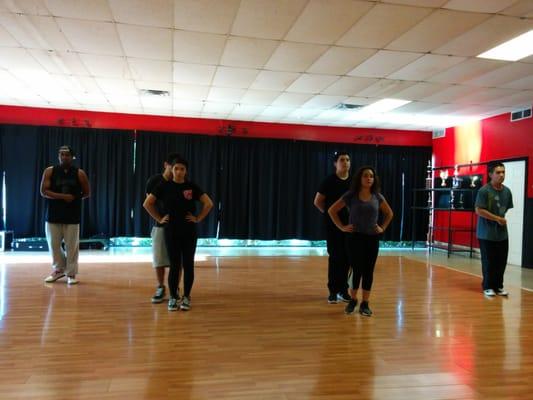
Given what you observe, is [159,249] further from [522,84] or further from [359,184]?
[522,84]

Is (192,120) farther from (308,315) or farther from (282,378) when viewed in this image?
(282,378)

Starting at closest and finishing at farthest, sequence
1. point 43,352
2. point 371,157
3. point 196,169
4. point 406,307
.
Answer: point 43,352 < point 406,307 < point 196,169 < point 371,157

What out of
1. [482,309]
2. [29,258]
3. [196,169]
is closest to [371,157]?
[196,169]

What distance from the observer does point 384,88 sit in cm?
620

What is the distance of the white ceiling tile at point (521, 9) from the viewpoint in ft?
11.5

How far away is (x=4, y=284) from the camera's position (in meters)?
4.69

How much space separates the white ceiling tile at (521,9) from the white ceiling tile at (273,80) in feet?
8.63

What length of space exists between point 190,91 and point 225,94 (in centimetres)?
57

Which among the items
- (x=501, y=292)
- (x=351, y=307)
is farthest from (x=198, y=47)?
(x=501, y=292)

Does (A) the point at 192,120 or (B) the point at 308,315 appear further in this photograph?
(A) the point at 192,120

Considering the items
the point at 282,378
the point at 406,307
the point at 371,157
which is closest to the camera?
the point at 282,378

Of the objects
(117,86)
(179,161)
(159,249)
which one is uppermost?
(117,86)

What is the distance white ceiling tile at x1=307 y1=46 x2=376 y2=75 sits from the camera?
15.5ft

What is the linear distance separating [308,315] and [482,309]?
1.81 m
